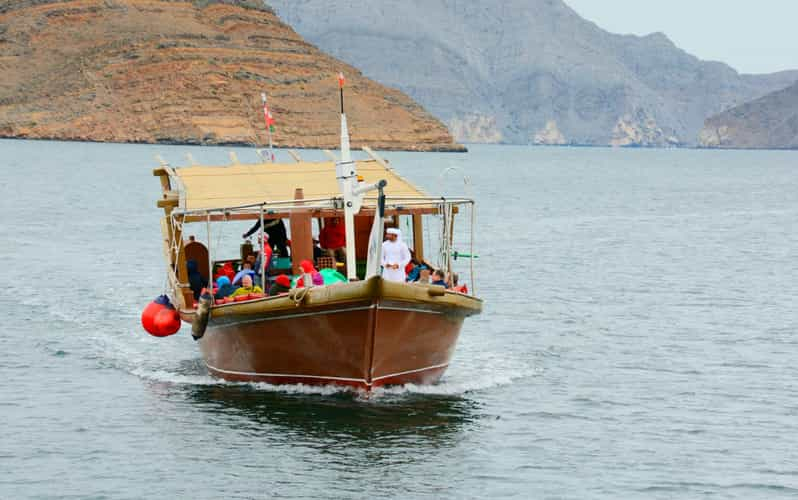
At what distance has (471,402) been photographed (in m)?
23.1

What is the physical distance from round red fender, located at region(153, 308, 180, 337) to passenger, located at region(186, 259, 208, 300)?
2.15ft

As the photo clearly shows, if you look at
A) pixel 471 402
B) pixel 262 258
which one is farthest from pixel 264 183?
pixel 471 402

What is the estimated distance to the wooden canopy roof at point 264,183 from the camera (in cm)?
2436

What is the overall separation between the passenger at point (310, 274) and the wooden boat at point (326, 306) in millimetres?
509

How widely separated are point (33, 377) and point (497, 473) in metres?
10.3

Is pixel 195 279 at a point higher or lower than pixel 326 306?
lower

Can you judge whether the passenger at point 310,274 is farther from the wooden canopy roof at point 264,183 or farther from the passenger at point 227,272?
the passenger at point 227,272

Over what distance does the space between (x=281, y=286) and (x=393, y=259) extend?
2.03 meters

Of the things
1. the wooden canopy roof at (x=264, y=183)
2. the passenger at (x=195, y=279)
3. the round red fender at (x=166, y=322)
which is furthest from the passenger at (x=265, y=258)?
the round red fender at (x=166, y=322)

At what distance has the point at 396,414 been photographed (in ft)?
70.2

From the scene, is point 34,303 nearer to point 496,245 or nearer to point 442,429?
point 442,429

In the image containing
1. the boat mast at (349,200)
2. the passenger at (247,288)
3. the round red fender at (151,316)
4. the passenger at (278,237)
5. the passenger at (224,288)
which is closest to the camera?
the boat mast at (349,200)

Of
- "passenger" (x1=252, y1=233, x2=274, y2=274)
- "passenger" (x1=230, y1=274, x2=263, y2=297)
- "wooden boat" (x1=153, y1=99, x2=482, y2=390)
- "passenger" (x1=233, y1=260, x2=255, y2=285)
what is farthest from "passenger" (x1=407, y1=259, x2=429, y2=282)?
"passenger" (x1=233, y1=260, x2=255, y2=285)

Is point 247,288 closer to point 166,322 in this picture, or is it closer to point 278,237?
point 166,322
